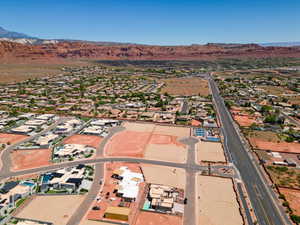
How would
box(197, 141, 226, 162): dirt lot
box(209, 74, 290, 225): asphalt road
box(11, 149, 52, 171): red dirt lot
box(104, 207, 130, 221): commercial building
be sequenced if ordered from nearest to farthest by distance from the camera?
box(104, 207, 130, 221): commercial building < box(209, 74, 290, 225): asphalt road < box(11, 149, 52, 171): red dirt lot < box(197, 141, 226, 162): dirt lot

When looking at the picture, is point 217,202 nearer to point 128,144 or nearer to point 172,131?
point 128,144

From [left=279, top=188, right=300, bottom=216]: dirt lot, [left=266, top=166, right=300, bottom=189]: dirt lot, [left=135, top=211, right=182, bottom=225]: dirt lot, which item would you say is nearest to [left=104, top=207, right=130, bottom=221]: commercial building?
[left=135, top=211, right=182, bottom=225]: dirt lot

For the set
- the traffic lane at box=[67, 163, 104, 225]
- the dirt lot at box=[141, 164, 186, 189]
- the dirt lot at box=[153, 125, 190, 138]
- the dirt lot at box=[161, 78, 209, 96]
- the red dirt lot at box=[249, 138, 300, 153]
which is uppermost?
the dirt lot at box=[161, 78, 209, 96]

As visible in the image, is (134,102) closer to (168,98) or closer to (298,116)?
(168,98)

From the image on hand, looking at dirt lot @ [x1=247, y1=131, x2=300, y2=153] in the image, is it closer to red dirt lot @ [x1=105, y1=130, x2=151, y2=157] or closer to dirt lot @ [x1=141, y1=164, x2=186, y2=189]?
dirt lot @ [x1=141, y1=164, x2=186, y2=189]

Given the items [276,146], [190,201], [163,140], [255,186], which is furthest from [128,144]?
[276,146]

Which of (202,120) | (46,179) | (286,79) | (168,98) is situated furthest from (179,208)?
(286,79)

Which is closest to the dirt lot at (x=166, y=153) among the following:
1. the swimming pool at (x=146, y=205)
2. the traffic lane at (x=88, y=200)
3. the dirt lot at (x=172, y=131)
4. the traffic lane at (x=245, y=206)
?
the dirt lot at (x=172, y=131)
